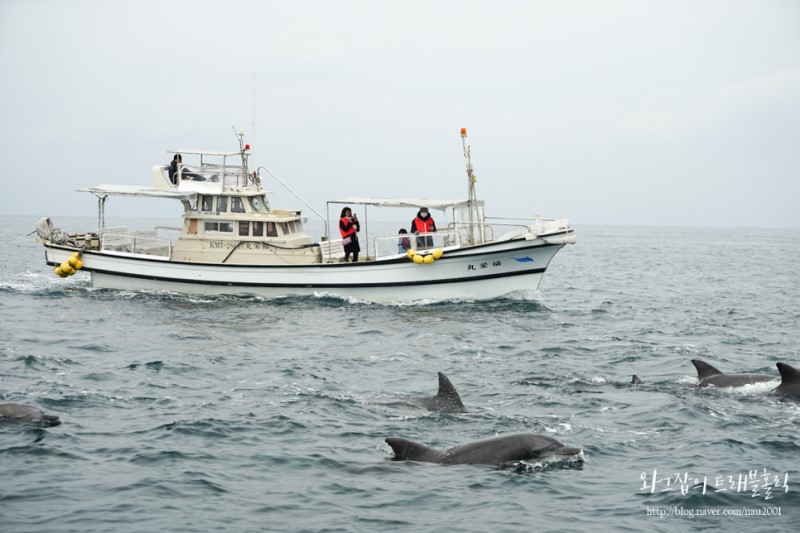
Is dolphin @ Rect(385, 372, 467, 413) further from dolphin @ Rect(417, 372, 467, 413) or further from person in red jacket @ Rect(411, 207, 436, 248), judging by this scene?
person in red jacket @ Rect(411, 207, 436, 248)

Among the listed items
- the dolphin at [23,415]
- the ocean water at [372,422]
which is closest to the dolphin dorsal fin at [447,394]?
the ocean water at [372,422]

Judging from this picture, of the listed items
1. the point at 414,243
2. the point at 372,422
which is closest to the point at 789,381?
the point at 372,422

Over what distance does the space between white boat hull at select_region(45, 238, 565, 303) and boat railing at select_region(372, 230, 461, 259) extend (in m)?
0.62

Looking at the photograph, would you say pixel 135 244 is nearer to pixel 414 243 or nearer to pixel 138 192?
pixel 138 192

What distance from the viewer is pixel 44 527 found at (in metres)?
9.37

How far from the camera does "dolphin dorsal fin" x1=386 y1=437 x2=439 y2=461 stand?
450 inches

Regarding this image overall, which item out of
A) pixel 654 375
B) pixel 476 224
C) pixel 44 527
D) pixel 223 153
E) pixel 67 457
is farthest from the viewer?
pixel 223 153

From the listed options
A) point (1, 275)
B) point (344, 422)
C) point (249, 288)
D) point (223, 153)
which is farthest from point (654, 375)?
point (1, 275)

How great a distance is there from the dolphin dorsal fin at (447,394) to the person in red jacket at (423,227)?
14.7 m

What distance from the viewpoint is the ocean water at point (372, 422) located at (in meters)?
10.1

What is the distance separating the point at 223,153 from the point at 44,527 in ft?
76.0

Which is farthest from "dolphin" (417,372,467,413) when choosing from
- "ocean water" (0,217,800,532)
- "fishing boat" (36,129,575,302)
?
"fishing boat" (36,129,575,302)

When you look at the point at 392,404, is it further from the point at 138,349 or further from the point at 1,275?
the point at 1,275

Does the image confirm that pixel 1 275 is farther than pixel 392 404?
Yes
